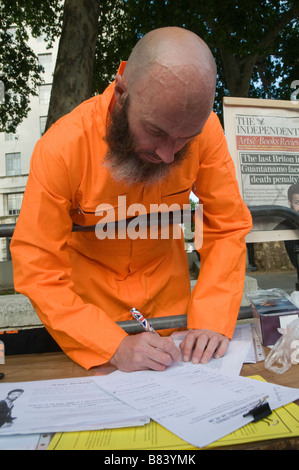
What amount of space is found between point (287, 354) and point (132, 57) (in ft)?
3.34

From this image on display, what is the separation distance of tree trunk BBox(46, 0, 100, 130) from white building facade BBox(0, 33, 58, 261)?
2668 cm

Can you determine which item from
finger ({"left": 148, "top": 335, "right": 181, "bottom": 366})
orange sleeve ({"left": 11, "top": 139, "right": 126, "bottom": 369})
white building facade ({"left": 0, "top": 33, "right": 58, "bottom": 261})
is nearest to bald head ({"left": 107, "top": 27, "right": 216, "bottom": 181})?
orange sleeve ({"left": 11, "top": 139, "right": 126, "bottom": 369})

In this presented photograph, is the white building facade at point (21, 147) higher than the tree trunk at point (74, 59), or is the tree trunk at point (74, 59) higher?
the white building facade at point (21, 147)

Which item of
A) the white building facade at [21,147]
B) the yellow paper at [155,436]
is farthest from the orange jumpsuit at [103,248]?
the white building facade at [21,147]

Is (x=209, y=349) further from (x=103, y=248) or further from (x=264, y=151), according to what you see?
(x=264, y=151)

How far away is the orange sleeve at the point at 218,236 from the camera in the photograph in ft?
4.74

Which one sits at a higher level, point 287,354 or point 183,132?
point 183,132

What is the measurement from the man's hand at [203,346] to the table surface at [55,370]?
12 centimetres

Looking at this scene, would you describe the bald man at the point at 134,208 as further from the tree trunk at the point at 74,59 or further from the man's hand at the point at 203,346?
the tree trunk at the point at 74,59

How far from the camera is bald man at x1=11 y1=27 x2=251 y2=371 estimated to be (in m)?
1.11

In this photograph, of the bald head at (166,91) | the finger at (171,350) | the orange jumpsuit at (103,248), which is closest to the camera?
the bald head at (166,91)
